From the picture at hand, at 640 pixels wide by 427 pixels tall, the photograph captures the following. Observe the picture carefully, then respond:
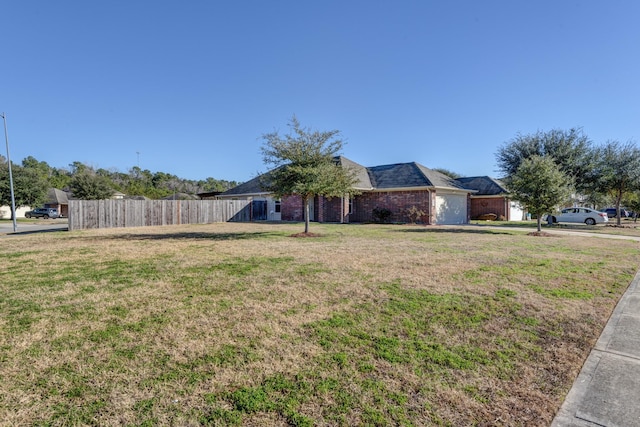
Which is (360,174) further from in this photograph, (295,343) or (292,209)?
(295,343)

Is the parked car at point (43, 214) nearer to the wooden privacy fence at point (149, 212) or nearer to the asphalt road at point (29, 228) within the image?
the asphalt road at point (29, 228)

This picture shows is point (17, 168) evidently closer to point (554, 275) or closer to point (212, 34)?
point (212, 34)

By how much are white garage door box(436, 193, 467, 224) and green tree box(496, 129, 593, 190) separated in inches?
146

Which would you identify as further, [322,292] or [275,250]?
[275,250]

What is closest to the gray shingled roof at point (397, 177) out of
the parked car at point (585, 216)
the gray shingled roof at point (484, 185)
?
the gray shingled roof at point (484, 185)

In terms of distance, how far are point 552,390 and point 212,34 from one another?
61.0 ft

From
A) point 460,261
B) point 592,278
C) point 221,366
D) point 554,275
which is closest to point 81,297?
point 221,366

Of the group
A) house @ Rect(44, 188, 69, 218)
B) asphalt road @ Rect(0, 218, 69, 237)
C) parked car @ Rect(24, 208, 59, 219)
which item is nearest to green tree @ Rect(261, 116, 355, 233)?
asphalt road @ Rect(0, 218, 69, 237)

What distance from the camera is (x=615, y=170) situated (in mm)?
22688

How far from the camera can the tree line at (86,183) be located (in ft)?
114

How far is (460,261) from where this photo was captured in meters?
8.09

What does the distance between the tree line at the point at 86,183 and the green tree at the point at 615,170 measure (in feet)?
163

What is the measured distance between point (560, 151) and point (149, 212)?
30.2 meters

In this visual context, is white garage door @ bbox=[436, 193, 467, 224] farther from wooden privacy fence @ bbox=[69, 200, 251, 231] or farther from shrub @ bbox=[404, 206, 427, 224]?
wooden privacy fence @ bbox=[69, 200, 251, 231]
